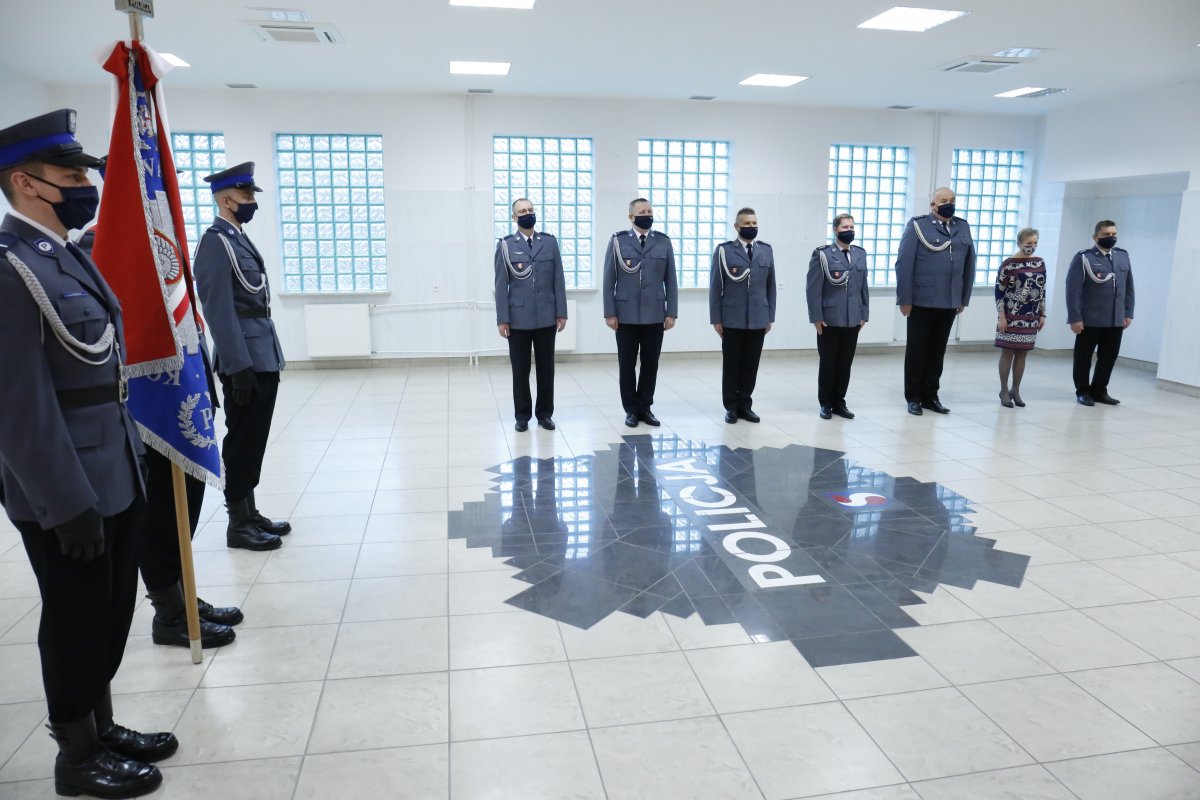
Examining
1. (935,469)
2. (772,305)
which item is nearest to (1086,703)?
(935,469)

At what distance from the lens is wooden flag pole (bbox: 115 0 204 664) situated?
2629 mm

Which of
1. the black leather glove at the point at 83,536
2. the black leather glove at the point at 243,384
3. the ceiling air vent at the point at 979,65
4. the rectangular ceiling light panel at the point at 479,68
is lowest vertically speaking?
the black leather glove at the point at 83,536

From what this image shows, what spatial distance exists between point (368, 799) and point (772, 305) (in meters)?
5.29

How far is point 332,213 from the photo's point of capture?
9367mm

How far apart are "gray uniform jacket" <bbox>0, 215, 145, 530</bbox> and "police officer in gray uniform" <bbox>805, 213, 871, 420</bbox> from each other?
5.46 meters

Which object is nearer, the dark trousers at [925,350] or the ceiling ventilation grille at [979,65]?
the dark trousers at [925,350]

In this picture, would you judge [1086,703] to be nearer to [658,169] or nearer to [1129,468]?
[1129,468]

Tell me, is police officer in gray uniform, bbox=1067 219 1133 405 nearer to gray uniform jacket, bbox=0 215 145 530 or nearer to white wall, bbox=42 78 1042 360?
white wall, bbox=42 78 1042 360

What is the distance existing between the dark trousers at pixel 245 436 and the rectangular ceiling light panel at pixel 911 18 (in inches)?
199

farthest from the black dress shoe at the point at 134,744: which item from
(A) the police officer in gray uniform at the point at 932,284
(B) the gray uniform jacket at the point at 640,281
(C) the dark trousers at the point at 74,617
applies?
(A) the police officer in gray uniform at the point at 932,284

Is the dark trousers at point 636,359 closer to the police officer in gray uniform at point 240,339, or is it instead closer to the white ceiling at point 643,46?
the white ceiling at point 643,46

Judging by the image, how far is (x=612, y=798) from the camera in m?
2.16

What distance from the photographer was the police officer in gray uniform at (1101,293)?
7.28m

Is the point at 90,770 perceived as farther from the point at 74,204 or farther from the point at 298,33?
the point at 298,33
